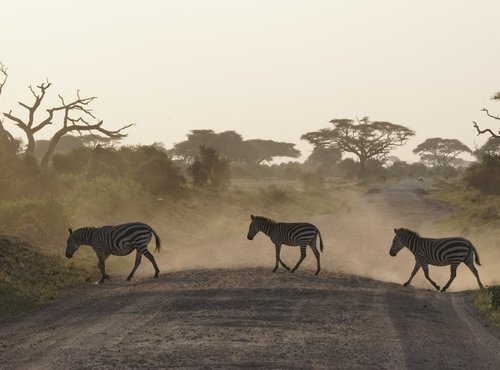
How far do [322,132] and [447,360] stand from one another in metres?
109

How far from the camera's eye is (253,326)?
13.2 m

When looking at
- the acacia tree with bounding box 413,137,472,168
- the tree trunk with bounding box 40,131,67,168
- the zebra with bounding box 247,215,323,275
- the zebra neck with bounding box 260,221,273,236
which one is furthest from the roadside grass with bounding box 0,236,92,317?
the acacia tree with bounding box 413,137,472,168

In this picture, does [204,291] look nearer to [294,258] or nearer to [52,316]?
[52,316]

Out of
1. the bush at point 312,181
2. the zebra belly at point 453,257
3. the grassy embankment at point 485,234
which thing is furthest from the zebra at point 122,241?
the bush at point 312,181

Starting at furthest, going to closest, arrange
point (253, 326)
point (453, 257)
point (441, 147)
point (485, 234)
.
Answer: point (441, 147), point (485, 234), point (453, 257), point (253, 326)

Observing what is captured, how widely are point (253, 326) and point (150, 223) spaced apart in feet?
84.9

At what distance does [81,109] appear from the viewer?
54.5m

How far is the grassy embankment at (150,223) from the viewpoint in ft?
61.1

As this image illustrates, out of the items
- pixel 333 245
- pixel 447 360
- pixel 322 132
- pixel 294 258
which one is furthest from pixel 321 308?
pixel 322 132

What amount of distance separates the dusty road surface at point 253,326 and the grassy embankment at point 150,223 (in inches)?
45.6

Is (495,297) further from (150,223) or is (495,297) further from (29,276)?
(150,223)

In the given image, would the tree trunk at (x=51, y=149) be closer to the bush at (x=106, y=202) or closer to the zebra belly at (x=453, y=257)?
the bush at (x=106, y=202)

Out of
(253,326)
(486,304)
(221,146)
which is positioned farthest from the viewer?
(221,146)

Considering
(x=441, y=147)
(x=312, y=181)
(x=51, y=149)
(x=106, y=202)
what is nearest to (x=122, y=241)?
(x=106, y=202)
